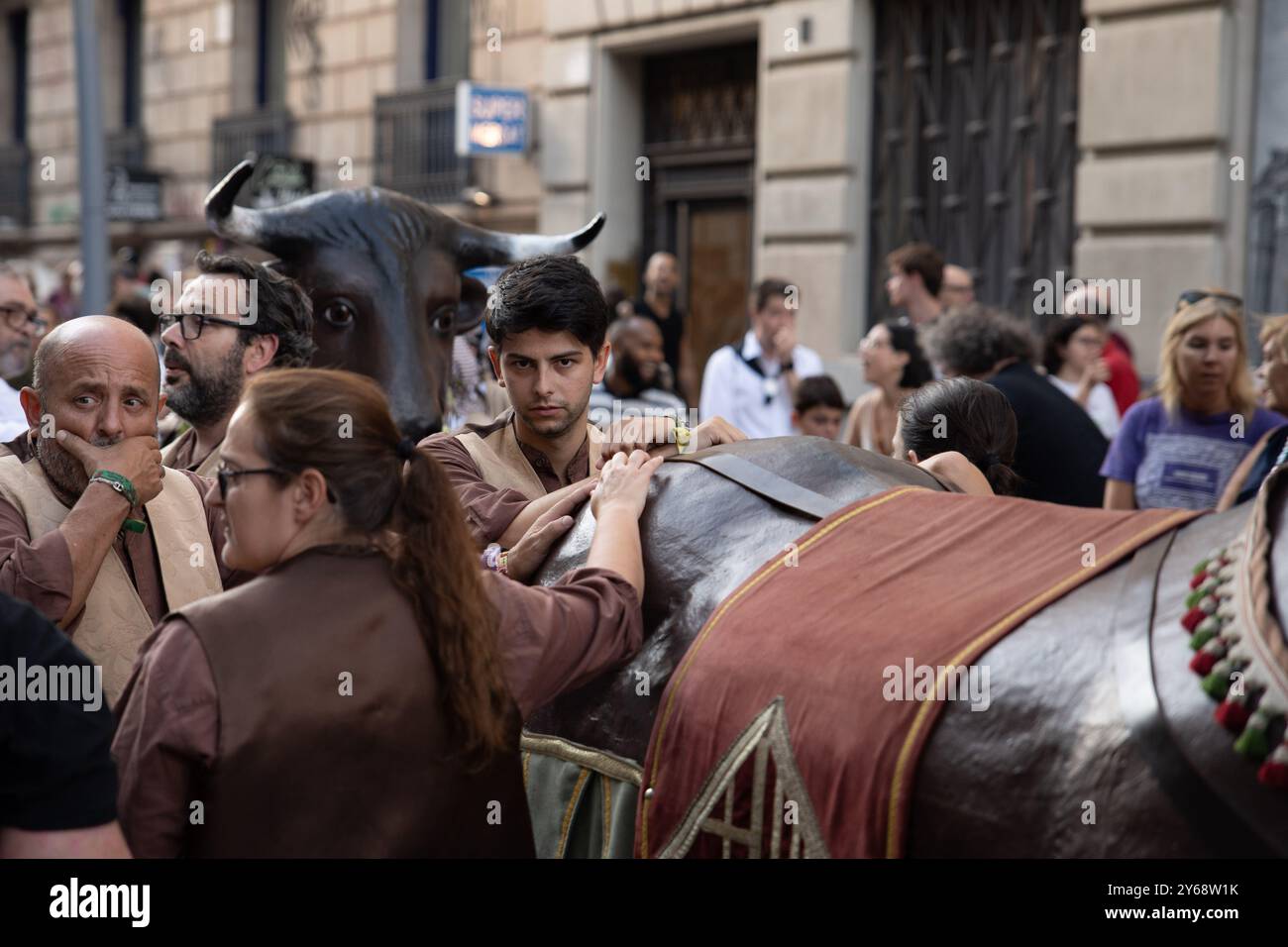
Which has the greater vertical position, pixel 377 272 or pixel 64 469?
pixel 377 272

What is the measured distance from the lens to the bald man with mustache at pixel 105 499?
3111 millimetres

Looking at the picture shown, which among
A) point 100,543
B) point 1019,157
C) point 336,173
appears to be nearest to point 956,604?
point 100,543

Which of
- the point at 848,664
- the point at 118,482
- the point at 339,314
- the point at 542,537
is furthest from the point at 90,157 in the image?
the point at 848,664

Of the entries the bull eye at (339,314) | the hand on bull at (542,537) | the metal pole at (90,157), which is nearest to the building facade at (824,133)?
the metal pole at (90,157)

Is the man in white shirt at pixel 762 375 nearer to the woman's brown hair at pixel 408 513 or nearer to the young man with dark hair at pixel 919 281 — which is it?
the young man with dark hair at pixel 919 281

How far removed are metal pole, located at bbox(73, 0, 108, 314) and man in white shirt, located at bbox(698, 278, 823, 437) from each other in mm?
4969

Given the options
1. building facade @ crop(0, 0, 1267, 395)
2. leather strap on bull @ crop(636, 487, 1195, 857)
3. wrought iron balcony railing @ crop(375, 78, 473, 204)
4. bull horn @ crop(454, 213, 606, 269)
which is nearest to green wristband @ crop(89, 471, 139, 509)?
leather strap on bull @ crop(636, 487, 1195, 857)

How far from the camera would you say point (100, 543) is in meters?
3.08

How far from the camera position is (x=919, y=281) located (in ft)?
26.2

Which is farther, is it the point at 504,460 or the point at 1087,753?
the point at 504,460

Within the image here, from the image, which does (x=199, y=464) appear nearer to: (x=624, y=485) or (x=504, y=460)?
(x=504, y=460)

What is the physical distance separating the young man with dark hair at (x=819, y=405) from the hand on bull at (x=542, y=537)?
4.18 m

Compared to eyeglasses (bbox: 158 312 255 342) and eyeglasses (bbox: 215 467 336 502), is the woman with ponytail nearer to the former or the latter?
eyeglasses (bbox: 215 467 336 502)

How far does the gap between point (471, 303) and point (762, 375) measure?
2458mm
